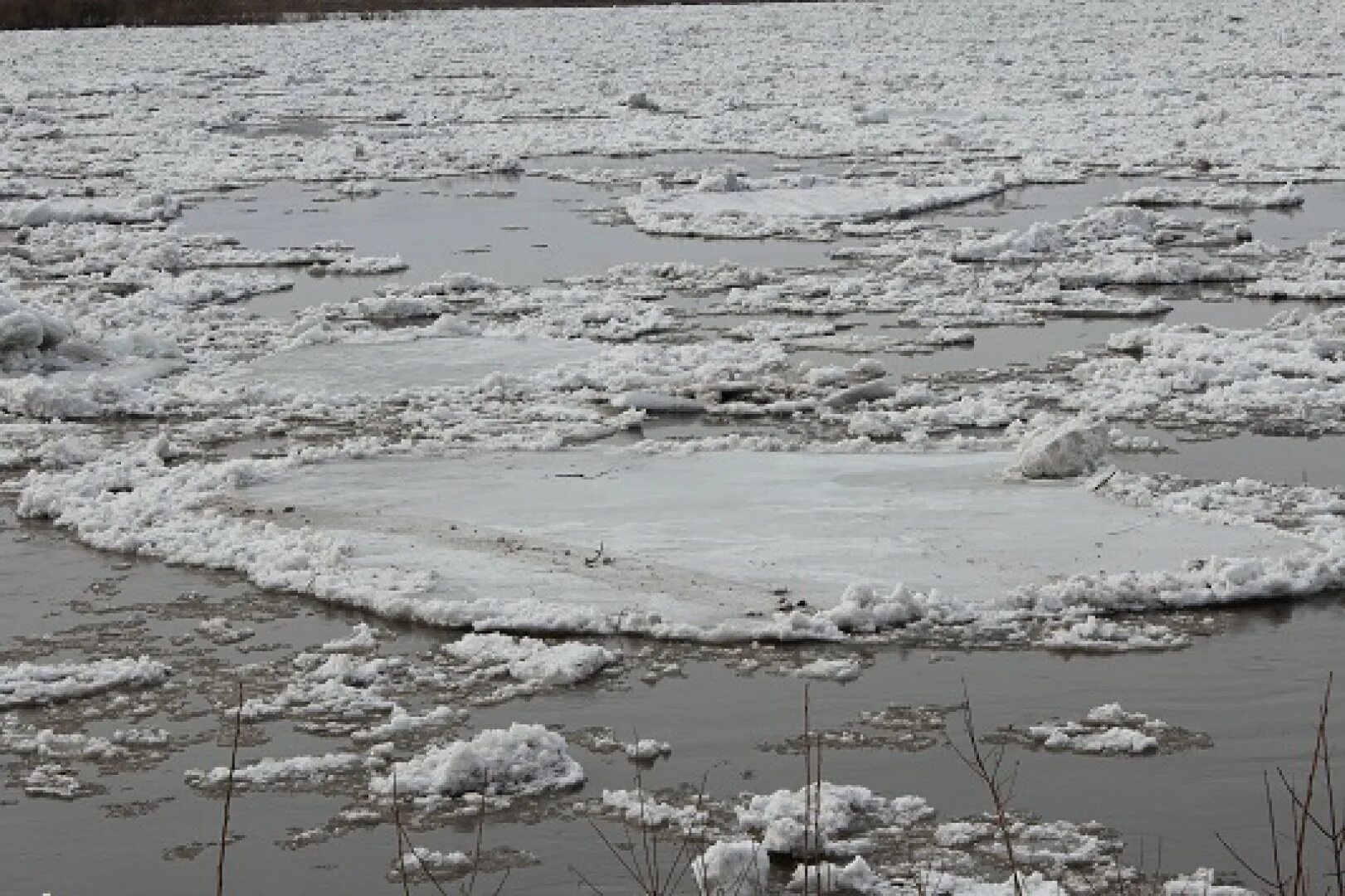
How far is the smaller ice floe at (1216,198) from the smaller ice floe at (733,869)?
13.1m

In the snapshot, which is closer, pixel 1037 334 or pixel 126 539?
pixel 126 539

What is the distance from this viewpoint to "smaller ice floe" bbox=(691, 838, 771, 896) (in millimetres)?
4961

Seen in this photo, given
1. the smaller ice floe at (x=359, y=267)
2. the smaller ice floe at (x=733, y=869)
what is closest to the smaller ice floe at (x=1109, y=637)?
the smaller ice floe at (x=733, y=869)

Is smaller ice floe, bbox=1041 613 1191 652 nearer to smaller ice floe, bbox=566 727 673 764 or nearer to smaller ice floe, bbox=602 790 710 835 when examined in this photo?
smaller ice floe, bbox=566 727 673 764

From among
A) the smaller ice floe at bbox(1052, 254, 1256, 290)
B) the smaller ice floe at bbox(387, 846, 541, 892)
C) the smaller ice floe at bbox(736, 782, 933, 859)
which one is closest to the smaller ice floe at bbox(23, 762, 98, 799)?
the smaller ice floe at bbox(387, 846, 541, 892)

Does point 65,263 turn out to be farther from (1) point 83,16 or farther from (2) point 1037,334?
(1) point 83,16

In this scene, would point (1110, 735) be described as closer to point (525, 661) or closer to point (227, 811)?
point (525, 661)

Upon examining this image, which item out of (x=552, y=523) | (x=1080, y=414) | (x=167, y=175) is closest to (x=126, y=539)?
(x=552, y=523)

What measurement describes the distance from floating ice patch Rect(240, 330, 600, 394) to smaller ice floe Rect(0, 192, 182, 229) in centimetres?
685

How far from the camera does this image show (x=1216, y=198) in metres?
17.4

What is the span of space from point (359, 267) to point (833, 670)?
30.9 feet

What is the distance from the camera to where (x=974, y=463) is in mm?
9141

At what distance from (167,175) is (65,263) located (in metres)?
6.43

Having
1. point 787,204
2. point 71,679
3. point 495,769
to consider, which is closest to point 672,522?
point 71,679
